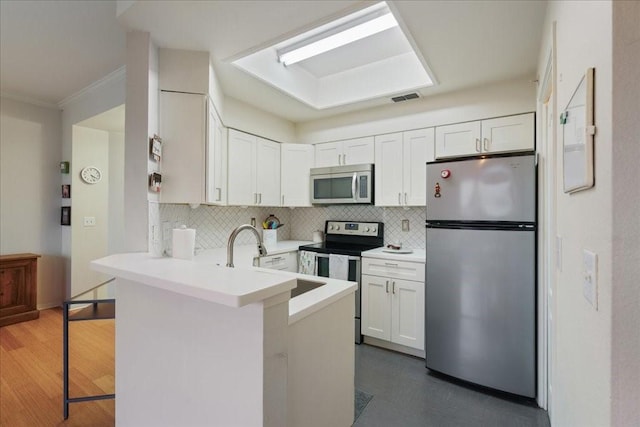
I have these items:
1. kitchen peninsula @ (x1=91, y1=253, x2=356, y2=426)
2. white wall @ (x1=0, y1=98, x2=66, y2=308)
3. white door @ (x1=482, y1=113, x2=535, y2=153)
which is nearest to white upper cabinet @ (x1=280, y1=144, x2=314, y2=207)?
white door @ (x1=482, y1=113, x2=535, y2=153)

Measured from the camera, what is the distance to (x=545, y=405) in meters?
2.04

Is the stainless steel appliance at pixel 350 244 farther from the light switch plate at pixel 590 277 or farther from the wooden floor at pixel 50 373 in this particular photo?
the light switch plate at pixel 590 277

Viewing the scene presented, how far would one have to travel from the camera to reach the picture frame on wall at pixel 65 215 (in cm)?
389

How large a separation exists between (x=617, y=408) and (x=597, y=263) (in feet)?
1.00

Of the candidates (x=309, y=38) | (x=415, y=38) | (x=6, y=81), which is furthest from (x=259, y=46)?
(x=6, y=81)

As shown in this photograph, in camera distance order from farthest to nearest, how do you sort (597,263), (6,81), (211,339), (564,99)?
(6,81), (564,99), (211,339), (597,263)

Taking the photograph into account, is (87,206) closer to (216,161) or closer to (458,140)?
(216,161)

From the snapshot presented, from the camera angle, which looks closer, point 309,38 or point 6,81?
point 309,38

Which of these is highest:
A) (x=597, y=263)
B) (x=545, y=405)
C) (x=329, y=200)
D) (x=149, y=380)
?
(x=329, y=200)

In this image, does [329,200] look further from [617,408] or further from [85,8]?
[617,408]

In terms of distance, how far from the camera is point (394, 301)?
2840 millimetres

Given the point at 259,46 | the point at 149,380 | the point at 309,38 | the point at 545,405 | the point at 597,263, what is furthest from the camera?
the point at 309,38

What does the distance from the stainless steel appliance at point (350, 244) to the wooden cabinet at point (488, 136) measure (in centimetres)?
113

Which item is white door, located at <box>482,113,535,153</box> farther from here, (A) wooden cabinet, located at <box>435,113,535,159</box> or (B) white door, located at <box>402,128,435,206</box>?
(B) white door, located at <box>402,128,435,206</box>
